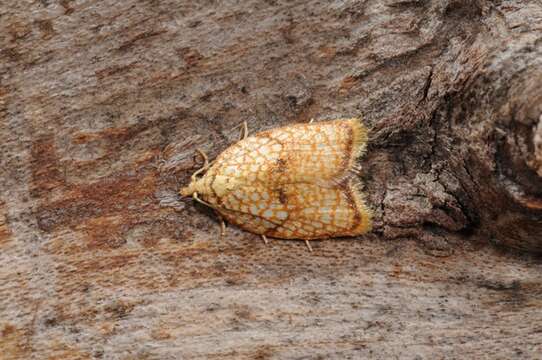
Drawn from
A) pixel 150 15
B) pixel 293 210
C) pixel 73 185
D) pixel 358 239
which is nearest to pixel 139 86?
pixel 150 15

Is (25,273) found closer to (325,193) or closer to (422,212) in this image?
(325,193)

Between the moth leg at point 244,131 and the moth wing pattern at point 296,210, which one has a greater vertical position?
the moth leg at point 244,131

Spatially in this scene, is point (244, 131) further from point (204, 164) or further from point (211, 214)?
point (211, 214)

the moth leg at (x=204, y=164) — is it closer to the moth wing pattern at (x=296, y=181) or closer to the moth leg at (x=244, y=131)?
the moth wing pattern at (x=296, y=181)

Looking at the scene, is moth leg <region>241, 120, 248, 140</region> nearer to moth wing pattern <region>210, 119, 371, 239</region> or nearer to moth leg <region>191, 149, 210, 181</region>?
moth wing pattern <region>210, 119, 371, 239</region>

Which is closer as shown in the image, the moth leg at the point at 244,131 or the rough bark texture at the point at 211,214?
the rough bark texture at the point at 211,214

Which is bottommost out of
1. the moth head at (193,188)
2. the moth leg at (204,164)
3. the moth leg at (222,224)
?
the moth leg at (222,224)

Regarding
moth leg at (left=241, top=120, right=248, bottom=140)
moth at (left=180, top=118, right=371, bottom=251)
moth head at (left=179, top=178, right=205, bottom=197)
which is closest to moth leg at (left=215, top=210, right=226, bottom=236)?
moth at (left=180, top=118, right=371, bottom=251)

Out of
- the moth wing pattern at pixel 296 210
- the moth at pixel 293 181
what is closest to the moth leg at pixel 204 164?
the moth at pixel 293 181
